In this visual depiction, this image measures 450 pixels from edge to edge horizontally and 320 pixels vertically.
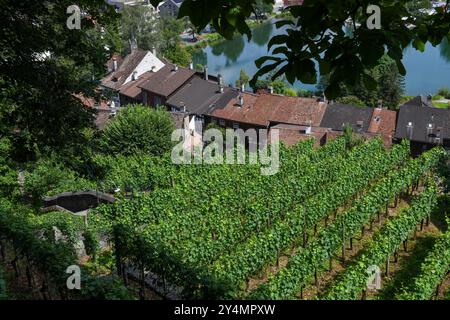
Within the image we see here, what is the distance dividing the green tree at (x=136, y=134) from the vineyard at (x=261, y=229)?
143 cm

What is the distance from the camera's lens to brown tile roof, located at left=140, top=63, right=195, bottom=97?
148ft

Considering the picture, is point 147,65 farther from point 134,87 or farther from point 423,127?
point 423,127

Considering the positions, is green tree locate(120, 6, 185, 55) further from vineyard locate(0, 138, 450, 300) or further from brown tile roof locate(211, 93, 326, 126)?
vineyard locate(0, 138, 450, 300)

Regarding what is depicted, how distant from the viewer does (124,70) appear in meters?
51.0

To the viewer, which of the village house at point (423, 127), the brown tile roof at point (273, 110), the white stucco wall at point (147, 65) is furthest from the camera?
the white stucco wall at point (147, 65)

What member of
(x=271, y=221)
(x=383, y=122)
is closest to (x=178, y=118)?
(x=383, y=122)

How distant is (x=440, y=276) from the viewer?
618 inches

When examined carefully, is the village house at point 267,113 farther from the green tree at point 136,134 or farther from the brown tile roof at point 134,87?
the brown tile roof at point 134,87

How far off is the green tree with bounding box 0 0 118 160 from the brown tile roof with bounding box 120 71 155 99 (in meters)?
36.3

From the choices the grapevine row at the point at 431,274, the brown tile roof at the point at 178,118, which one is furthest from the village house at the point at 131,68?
the grapevine row at the point at 431,274

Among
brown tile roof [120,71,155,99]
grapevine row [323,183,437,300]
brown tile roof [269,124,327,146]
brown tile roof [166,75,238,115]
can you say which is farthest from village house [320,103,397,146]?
brown tile roof [120,71,155,99]

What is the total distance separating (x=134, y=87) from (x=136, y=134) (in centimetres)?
2077

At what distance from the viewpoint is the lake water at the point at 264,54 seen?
184 ft

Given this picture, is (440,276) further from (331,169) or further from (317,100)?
(317,100)
